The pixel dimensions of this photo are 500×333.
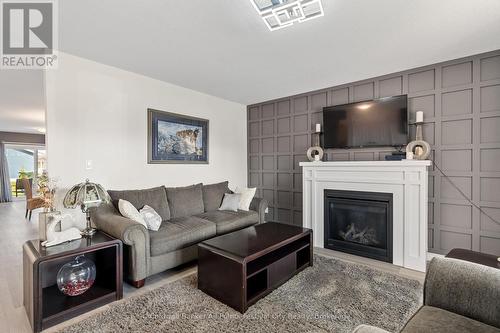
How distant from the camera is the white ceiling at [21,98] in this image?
10.9 feet

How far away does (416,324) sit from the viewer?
115 cm

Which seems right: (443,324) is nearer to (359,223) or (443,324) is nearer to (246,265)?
(246,265)

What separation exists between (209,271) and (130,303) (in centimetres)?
69

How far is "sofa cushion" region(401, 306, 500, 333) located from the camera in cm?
110

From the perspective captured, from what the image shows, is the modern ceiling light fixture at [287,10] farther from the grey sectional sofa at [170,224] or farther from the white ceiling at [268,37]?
the grey sectional sofa at [170,224]

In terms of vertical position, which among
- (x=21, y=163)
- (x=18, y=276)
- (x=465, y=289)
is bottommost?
Answer: (x=18, y=276)

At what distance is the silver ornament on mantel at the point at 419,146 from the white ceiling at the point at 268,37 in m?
0.71

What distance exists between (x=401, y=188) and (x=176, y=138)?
10.3ft

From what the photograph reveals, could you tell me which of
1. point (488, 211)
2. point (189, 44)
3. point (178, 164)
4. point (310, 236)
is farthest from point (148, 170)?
point (488, 211)

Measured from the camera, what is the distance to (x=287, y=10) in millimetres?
1790

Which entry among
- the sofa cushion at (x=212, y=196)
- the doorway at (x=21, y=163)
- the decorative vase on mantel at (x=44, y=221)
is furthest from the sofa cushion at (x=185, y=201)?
the doorway at (x=21, y=163)

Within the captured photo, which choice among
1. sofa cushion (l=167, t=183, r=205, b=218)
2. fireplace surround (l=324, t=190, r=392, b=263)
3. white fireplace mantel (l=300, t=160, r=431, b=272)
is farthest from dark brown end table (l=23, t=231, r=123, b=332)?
white fireplace mantel (l=300, t=160, r=431, b=272)

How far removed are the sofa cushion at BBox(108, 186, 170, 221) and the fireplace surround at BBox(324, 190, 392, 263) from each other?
2251 mm

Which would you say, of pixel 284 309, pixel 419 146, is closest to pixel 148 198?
pixel 284 309
